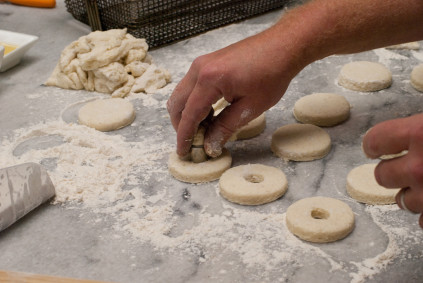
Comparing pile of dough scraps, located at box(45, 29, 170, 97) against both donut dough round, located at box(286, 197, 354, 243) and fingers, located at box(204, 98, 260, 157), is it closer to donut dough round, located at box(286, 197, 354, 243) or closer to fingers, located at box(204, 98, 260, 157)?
fingers, located at box(204, 98, 260, 157)

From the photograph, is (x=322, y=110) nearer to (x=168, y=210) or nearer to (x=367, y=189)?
(x=367, y=189)

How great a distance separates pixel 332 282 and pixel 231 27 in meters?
1.80

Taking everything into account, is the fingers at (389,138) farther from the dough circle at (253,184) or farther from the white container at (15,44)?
the white container at (15,44)

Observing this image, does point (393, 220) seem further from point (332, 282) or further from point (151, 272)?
point (151, 272)

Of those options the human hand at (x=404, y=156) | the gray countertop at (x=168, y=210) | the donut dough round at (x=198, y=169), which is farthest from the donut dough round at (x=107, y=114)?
the human hand at (x=404, y=156)

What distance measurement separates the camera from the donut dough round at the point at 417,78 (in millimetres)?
2193

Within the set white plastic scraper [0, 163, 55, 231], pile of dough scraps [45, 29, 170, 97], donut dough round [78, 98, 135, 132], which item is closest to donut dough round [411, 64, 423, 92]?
pile of dough scraps [45, 29, 170, 97]

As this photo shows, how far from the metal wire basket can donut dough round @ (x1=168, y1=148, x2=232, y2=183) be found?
101 cm

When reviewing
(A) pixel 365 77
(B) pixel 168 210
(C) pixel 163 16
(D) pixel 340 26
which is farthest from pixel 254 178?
(C) pixel 163 16

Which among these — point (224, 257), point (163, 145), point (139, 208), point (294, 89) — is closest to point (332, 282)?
point (224, 257)

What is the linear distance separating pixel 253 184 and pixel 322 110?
52 centimetres

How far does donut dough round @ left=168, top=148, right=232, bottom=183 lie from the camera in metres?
1.75

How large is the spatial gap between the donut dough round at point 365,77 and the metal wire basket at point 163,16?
31.8 inches

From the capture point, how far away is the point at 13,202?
156 cm
